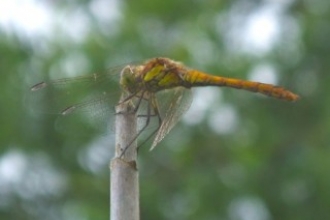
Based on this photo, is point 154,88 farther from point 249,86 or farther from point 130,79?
point 249,86

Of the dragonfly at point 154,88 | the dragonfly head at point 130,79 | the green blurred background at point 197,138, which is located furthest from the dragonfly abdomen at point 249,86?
the green blurred background at point 197,138

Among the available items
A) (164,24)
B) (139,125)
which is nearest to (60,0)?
(164,24)

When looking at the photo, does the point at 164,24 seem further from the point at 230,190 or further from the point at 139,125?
the point at 139,125

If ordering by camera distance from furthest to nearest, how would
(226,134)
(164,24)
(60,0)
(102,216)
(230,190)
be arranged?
(60,0) < (164,24) < (226,134) < (230,190) < (102,216)

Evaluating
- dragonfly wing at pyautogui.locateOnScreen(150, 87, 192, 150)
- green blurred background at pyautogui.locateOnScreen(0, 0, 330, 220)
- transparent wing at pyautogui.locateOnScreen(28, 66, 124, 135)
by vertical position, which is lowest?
dragonfly wing at pyautogui.locateOnScreen(150, 87, 192, 150)

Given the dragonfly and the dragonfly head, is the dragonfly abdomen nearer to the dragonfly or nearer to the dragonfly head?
the dragonfly

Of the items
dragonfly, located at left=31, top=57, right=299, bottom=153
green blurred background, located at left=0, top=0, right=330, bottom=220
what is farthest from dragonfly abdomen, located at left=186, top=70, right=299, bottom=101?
green blurred background, located at left=0, top=0, right=330, bottom=220
